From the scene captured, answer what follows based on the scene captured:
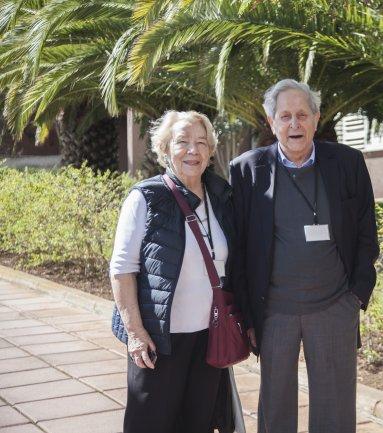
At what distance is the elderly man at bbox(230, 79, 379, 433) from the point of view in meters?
3.71

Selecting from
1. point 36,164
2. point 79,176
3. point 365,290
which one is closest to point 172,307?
point 365,290

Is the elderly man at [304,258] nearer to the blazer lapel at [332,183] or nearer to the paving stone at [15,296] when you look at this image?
the blazer lapel at [332,183]

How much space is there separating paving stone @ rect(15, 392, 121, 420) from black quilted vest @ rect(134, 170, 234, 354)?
189 cm

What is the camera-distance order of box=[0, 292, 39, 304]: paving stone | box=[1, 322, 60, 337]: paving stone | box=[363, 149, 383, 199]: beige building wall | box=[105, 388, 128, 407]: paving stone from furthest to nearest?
box=[363, 149, 383, 199]: beige building wall, box=[0, 292, 39, 304]: paving stone, box=[1, 322, 60, 337]: paving stone, box=[105, 388, 128, 407]: paving stone

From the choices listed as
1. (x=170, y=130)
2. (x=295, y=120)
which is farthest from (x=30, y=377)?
(x=295, y=120)

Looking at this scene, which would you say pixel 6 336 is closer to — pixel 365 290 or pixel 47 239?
pixel 47 239

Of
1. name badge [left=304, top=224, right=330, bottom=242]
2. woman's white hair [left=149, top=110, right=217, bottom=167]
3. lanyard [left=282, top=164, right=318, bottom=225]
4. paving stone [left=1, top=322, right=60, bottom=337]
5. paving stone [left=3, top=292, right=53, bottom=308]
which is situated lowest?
paving stone [left=3, top=292, right=53, bottom=308]

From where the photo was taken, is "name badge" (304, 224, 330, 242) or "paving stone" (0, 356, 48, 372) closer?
"name badge" (304, 224, 330, 242)

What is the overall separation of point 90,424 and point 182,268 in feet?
6.12

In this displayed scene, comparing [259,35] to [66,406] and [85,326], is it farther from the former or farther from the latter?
[66,406]

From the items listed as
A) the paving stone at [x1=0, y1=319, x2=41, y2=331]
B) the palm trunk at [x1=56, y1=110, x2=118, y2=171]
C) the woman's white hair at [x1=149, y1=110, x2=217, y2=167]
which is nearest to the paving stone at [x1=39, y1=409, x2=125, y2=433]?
the woman's white hair at [x1=149, y1=110, x2=217, y2=167]

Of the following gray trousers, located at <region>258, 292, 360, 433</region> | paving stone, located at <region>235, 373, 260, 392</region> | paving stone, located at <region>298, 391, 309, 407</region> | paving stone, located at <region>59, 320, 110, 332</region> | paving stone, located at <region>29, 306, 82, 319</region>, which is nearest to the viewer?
gray trousers, located at <region>258, 292, 360, 433</region>

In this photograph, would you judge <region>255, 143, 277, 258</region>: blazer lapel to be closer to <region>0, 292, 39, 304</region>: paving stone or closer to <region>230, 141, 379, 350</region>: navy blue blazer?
<region>230, 141, 379, 350</region>: navy blue blazer

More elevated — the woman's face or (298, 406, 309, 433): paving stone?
the woman's face
